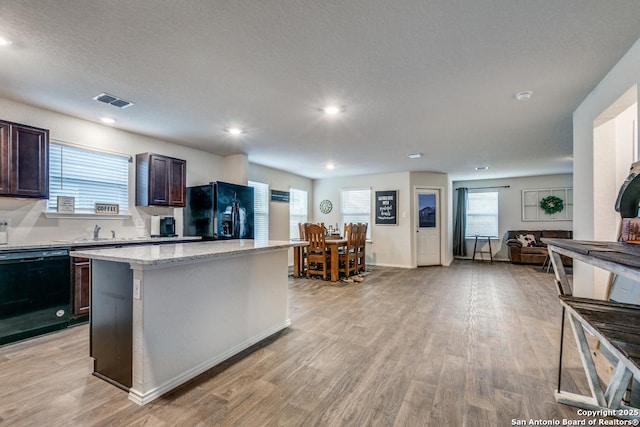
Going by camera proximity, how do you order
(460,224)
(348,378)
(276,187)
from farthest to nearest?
(460,224), (276,187), (348,378)

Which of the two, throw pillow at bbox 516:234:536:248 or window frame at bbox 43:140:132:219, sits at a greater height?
window frame at bbox 43:140:132:219

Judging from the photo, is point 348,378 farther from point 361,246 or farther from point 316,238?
point 361,246

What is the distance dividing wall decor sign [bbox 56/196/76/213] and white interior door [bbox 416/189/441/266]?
22.4 feet

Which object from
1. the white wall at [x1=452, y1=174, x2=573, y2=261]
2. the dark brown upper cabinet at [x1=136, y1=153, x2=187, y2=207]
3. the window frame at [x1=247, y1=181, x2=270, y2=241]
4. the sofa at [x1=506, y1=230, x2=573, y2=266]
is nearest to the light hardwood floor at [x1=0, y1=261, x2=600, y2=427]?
the dark brown upper cabinet at [x1=136, y1=153, x2=187, y2=207]

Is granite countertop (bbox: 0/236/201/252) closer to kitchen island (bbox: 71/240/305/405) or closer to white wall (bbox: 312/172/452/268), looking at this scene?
kitchen island (bbox: 71/240/305/405)

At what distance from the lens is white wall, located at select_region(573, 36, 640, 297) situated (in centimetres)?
232

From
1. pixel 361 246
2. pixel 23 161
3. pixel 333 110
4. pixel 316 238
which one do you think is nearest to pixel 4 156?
pixel 23 161

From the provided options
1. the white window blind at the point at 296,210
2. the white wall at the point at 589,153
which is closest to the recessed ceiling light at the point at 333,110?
the white wall at the point at 589,153

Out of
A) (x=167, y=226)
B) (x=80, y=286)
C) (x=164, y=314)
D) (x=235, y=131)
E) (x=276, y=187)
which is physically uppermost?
(x=235, y=131)

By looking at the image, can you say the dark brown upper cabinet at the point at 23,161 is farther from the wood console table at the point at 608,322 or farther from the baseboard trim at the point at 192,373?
the wood console table at the point at 608,322

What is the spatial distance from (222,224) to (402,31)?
372 cm

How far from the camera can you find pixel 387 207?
7.68 m

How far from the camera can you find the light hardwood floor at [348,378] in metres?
1.76

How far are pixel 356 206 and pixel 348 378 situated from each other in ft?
20.4
